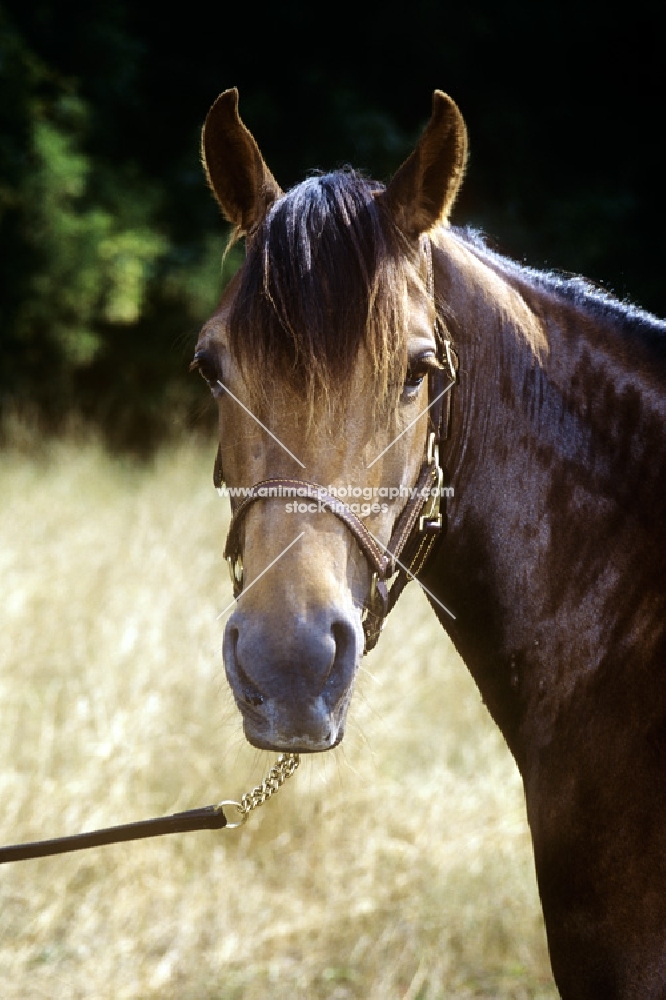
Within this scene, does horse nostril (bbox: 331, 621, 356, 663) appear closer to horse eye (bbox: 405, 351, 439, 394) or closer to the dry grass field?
horse eye (bbox: 405, 351, 439, 394)

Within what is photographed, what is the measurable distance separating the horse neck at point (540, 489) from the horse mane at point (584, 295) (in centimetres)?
5

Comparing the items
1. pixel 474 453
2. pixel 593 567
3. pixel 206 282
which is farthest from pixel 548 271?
pixel 206 282

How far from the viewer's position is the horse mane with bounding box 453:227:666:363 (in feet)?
6.59

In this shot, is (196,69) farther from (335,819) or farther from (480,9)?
(335,819)

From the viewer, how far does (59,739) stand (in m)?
3.90

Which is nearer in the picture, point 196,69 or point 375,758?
point 375,758

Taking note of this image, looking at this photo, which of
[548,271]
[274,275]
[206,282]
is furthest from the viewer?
[206,282]

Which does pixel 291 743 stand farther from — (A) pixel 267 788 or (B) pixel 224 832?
(B) pixel 224 832

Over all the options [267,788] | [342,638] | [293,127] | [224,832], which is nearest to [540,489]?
[342,638]

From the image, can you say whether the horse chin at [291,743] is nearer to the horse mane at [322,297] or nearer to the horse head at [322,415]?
the horse head at [322,415]

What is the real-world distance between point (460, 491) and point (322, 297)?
1.83 ft

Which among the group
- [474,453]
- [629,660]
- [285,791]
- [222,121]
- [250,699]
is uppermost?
[222,121]

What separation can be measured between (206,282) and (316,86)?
7.61ft

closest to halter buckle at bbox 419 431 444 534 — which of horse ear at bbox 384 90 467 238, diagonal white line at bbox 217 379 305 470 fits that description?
diagonal white line at bbox 217 379 305 470
